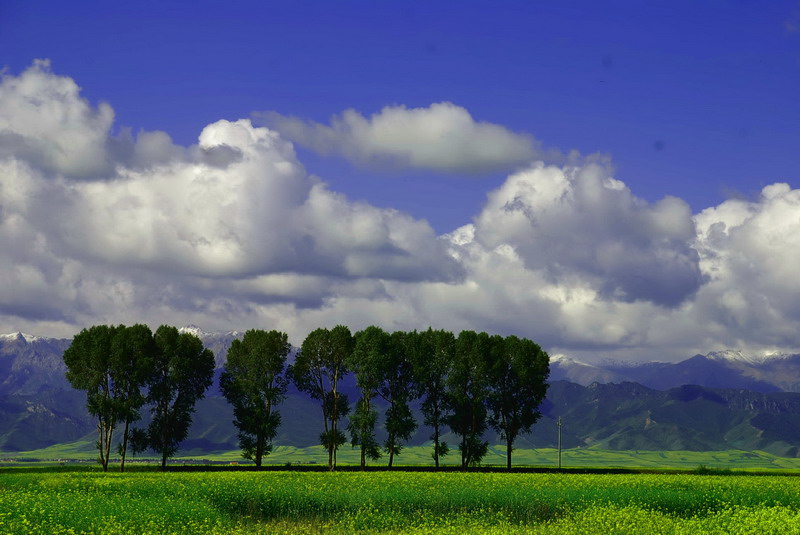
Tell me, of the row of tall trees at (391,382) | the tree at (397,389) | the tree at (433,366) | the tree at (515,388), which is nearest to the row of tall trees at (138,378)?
the row of tall trees at (391,382)

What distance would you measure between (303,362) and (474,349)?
82.8 feet

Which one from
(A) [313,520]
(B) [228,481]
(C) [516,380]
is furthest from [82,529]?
(C) [516,380]

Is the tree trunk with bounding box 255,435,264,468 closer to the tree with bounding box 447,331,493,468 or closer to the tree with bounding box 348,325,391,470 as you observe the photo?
the tree with bounding box 348,325,391,470

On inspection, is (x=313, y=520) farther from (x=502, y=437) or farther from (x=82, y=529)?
(x=502, y=437)

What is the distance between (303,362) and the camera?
10712 cm

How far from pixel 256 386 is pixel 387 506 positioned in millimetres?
59751

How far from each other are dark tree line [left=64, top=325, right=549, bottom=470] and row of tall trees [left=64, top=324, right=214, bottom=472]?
0.45ft

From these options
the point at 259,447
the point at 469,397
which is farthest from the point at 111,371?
the point at 469,397

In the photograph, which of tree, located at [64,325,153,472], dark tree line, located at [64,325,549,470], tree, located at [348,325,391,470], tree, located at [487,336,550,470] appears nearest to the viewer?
tree, located at [64,325,153,472]

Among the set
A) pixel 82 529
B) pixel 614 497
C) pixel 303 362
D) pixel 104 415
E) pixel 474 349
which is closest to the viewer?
pixel 82 529

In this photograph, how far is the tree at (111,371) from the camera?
99938 millimetres

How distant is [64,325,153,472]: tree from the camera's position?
9994 cm

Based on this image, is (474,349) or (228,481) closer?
(228,481)

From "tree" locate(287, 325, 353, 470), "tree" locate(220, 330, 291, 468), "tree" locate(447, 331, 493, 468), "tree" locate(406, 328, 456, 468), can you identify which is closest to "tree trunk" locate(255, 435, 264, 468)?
"tree" locate(220, 330, 291, 468)
